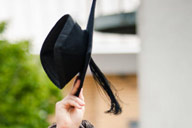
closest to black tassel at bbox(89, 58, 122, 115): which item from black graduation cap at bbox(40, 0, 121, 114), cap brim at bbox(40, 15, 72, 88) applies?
black graduation cap at bbox(40, 0, 121, 114)

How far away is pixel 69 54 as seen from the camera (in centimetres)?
132

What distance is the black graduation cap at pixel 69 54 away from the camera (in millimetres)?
1319

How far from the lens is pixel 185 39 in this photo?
104 inches

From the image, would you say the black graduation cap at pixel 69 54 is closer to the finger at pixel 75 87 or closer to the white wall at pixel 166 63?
the finger at pixel 75 87

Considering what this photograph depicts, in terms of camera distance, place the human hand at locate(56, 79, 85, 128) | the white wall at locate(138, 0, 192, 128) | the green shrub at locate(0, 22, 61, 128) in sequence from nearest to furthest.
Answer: the human hand at locate(56, 79, 85, 128)
the white wall at locate(138, 0, 192, 128)
the green shrub at locate(0, 22, 61, 128)

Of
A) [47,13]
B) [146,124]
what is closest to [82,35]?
[146,124]

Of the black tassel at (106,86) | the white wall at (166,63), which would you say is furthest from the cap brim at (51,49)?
the white wall at (166,63)

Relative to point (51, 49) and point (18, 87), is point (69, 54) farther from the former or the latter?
point (18, 87)

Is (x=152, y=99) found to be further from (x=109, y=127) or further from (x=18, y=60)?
(x=109, y=127)

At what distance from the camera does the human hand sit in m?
1.31

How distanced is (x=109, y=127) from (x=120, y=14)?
30.8ft

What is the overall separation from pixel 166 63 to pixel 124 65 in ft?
31.7

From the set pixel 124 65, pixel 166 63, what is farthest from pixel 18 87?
pixel 124 65

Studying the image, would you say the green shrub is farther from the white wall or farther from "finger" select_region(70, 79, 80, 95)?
"finger" select_region(70, 79, 80, 95)
